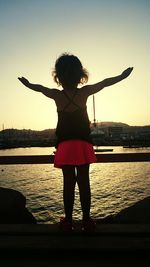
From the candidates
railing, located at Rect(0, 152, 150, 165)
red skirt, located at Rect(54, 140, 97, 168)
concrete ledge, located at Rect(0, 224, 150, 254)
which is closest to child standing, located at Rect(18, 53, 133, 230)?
red skirt, located at Rect(54, 140, 97, 168)

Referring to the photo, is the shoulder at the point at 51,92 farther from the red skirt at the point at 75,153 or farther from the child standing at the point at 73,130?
the red skirt at the point at 75,153

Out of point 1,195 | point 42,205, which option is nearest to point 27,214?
point 1,195

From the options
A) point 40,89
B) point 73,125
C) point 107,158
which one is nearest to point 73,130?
point 73,125

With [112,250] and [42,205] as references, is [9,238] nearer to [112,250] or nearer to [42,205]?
[112,250]

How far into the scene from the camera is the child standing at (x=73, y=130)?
3.12 meters

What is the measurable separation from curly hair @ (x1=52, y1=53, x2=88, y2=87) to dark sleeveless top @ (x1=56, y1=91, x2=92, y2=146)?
205mm

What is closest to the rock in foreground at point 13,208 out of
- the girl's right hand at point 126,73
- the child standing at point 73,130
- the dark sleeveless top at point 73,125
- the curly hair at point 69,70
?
the child standing at point 73,130

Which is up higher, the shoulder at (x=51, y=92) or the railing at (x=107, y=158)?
the shoulder at (x=51, y=92)

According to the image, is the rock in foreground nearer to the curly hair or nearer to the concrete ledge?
the concrete ledge

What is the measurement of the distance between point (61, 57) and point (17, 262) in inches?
77.9

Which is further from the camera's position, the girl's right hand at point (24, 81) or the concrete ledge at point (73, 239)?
the girl's right hand at point (24, 81)

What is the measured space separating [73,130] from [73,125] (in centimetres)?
5

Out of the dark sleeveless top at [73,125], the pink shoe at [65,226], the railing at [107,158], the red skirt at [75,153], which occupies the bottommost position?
the pink shoe at [65,226]

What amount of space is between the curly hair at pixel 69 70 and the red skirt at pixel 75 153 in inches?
24.6
